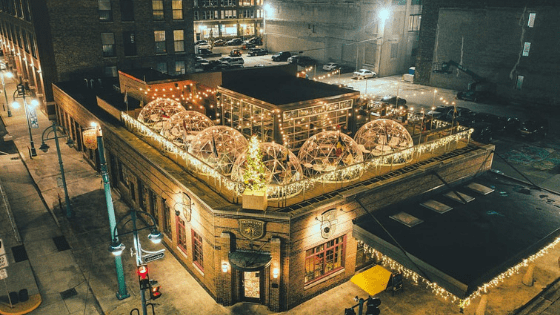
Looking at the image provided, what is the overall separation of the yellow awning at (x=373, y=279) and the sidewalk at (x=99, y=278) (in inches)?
29.6

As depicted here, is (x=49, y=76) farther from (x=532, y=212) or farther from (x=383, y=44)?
(x=383, y=44)

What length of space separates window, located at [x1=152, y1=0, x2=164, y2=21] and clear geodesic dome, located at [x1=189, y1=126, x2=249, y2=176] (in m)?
31.1

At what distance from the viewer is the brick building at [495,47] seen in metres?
52.8

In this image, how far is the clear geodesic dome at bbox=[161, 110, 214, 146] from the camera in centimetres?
2503

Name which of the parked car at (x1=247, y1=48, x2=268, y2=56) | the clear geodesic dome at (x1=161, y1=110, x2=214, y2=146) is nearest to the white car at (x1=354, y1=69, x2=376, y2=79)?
the parked car at (x1=247, y1=48, x2=268, y2=56)

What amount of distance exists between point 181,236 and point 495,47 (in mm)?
53366

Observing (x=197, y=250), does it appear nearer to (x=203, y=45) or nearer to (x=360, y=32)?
(x=360, y=32)

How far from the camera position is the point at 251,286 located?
18.8 metres

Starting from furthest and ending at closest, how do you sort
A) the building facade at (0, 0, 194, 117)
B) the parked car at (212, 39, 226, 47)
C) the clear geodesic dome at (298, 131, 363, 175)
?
the parked car at (212, 39, 226, 47), the building facade at (0, 0, 194, 117), the clear geodesic dome at (298, 131, 363, 175)

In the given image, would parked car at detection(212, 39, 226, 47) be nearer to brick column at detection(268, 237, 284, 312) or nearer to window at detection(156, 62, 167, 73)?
window at detection(156, 62, 167, 73)

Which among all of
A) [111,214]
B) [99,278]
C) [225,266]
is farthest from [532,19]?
[99,278]

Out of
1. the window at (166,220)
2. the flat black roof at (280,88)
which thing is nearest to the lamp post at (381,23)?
the flat black roof at (280,88)

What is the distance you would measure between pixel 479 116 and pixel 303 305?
34.7m

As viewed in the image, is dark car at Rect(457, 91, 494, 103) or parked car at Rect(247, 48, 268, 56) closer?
dark car at Rect(457, 91, 494, 103)
